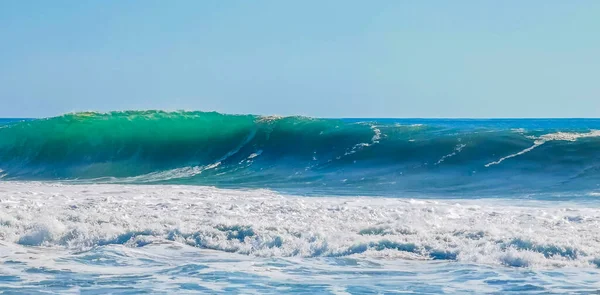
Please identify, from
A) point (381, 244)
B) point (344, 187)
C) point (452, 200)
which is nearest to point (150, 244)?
point (381, 244)

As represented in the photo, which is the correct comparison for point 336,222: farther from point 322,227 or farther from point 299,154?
point 299,154

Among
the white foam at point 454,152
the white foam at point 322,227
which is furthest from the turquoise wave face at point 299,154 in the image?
the white foam at point 322,227

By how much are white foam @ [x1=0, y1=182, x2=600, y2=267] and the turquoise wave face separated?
3.40 m

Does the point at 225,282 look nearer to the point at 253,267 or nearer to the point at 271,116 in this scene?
the point at 253,267

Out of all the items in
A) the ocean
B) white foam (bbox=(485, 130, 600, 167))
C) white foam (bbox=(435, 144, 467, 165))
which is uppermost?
white foam (bbox=(485, 130, 600, 167))

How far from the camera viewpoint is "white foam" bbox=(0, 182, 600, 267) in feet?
24.4

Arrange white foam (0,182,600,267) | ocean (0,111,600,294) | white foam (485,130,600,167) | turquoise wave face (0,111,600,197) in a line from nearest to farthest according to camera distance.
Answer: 1. ocean (0,111,600,294)
2. white foam (0,182,600,267)
3. turquoise wave face (0,111,600,197)
4. white foam (485,130,600,167)

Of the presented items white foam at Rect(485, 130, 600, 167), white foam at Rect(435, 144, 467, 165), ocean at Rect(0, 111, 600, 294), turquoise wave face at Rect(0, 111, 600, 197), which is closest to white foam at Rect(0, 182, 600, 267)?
ocean at Rect(0, 111, 600, 294)

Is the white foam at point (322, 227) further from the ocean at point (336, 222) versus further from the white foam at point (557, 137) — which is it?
the white foam at point (557, 137)

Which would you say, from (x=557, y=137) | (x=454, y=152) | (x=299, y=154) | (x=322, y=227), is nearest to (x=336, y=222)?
(x=322, y=227)

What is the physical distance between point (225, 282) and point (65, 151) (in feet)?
56.0

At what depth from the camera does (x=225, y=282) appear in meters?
6.44

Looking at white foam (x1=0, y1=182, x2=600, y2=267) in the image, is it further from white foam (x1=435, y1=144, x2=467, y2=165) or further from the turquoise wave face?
white foam (x1=435, y1=144, x2=467, y2=165)

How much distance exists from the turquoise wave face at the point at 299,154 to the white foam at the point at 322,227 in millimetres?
3395
